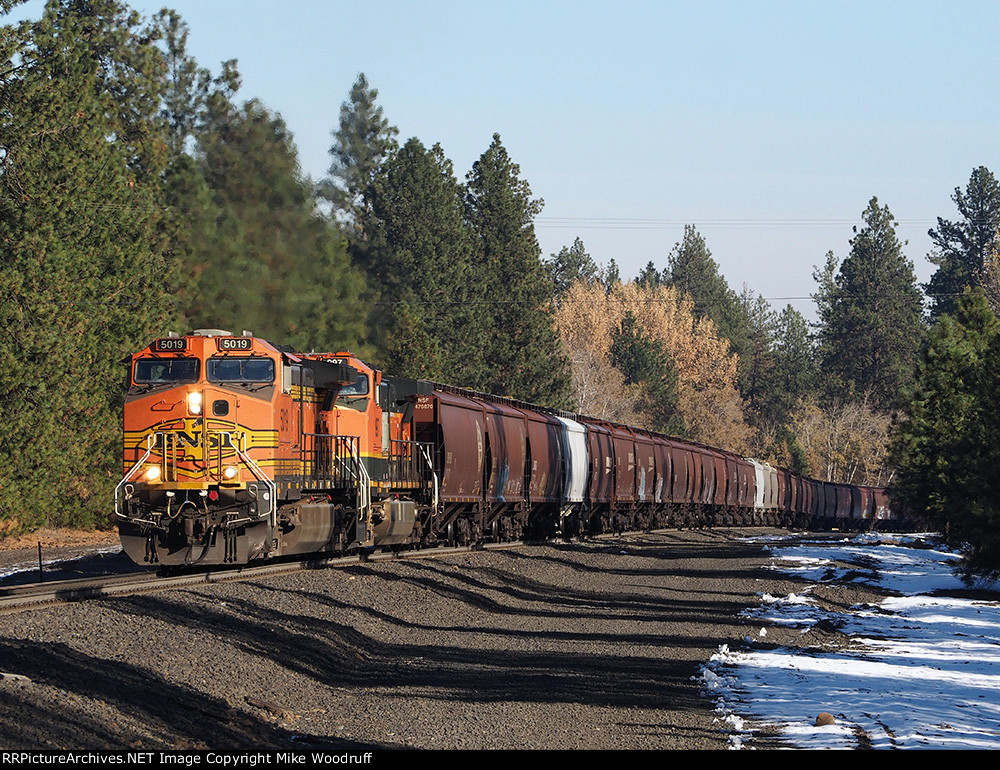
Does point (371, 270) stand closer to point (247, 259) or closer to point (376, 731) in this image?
point (247, 259)

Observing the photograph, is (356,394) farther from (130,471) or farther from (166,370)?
(130,471)

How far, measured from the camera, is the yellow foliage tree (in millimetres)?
103938

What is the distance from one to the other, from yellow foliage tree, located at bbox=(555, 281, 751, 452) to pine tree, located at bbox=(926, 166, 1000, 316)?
22.3 meters

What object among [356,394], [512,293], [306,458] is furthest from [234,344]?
[512,293]

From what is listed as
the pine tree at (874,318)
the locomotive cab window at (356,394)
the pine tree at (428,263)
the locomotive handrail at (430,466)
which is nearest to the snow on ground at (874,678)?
the locomotive handrail at (430,466)

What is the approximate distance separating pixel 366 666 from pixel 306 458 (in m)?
6.49

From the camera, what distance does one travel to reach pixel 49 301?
34969mm

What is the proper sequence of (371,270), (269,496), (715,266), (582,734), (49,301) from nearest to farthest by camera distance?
1. (582,734)
2. (269,496)
3. (49,301)
4. (371,270)
5. (715,266)

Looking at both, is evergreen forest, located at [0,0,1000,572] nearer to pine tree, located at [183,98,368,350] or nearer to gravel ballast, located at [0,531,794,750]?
pine tree, located at [183,98,368,350]

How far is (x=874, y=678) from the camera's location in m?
12.9

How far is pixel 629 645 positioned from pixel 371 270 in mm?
61055

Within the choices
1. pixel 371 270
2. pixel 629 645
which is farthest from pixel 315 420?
pixel 371 270

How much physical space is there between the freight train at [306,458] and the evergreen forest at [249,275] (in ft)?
36.2

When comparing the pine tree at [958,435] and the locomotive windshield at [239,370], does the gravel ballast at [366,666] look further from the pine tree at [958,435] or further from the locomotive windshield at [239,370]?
the pine tree at [958,435]
